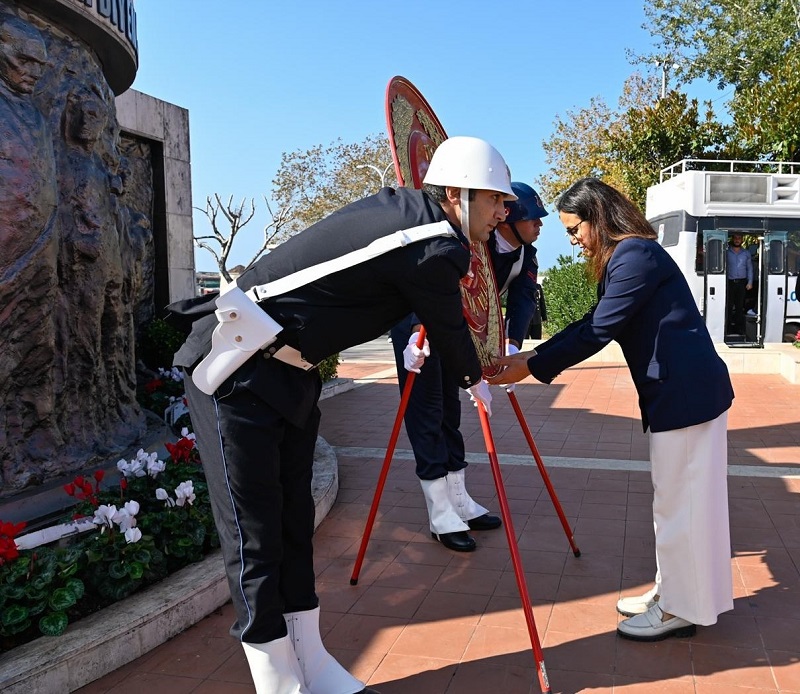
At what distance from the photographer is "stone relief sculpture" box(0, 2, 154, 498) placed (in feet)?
11.7

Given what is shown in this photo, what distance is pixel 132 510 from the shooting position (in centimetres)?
321

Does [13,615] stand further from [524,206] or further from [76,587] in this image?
[524,206]

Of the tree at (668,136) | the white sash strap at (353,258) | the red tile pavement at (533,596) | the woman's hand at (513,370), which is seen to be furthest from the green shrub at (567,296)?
the white sash strap at (353,258)

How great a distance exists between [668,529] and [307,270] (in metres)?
1.76

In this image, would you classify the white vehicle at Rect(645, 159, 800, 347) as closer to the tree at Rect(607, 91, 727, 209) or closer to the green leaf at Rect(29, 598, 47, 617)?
the tree at Rect(607, 91, 727, 209)

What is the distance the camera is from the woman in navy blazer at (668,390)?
2.86 meters

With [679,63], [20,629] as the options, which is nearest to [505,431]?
[20,629]

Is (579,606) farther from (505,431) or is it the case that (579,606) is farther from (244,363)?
(505,431)

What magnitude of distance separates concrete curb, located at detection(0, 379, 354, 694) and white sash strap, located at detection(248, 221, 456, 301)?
1480mm

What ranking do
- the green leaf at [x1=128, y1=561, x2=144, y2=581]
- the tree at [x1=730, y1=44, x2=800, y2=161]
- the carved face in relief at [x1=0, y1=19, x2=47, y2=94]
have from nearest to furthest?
the green leaf at [x1=128, y1=561, x2=144, y2=581], the carved face in relief at [x1=0, y1=19, x2=47, y2=94], the tree at [x1=730, y1=44, x2=800, y2=161]

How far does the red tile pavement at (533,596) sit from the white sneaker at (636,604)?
0.06 meters

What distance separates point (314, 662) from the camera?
2611 mm

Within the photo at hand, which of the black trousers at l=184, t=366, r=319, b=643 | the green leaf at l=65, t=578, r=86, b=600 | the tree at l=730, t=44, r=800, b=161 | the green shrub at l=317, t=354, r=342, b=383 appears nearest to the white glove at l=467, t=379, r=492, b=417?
the black trousers at l=184, t=366, r=319, b=643

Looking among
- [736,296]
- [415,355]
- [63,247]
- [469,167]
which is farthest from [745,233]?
[469,167]
